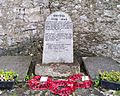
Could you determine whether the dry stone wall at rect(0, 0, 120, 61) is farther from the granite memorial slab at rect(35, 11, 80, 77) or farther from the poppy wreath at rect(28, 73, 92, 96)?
the poppy wreath at rect(28, 73, 92, 96)

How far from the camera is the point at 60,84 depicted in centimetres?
362

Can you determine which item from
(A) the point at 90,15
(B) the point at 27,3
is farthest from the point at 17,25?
(A) the point at 90,15

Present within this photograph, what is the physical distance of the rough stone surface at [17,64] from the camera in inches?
159

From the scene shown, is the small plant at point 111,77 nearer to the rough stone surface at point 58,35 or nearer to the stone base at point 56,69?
the stone base at point 56,69

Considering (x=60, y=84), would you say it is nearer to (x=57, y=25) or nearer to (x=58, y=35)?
(x=58, y=35)

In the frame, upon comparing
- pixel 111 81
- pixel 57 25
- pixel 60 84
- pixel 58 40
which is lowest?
pixel 60 84

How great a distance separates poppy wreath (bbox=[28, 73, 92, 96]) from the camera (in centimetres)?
342

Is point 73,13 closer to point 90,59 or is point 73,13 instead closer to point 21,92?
point 90,59

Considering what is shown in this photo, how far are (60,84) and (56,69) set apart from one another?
49 centimetres

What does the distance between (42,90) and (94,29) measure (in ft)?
7.35

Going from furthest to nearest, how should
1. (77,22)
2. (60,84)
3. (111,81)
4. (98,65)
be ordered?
(77,22) < (98,65) < (60,84) < (111,81)

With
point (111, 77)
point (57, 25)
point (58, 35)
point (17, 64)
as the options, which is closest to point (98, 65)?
point (111, 77)

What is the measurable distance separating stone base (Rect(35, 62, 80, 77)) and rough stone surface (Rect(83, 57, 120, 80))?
336 mm

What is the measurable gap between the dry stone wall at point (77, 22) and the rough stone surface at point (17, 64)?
440 mm
